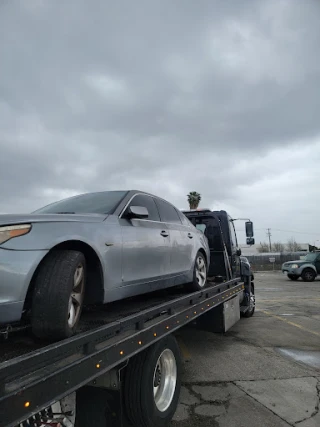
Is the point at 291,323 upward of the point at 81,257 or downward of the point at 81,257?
downward

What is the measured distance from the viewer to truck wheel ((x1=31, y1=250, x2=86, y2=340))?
2361 millimetres

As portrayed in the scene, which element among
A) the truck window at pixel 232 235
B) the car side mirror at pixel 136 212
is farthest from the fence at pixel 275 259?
the car side mirror at pixel 136 212

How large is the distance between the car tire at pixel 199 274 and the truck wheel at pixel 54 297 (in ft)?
9.89

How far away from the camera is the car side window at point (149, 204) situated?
4.16 meters

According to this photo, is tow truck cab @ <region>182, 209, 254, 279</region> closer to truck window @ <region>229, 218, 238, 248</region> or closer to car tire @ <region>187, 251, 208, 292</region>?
truck window @ <region>229, 218, 238, 248</region>

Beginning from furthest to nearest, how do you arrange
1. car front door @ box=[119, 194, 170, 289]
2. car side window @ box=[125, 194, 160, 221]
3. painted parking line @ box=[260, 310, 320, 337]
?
1. painted parking line @ box=[260, 310, 320, 337]
2. car side window @ box=[125, 194, 160, 221]
3. car front door @ box=[119, 194, 170, 289]

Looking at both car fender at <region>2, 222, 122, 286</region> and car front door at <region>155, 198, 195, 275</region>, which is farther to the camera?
car front door at <region>155, 198, 195, 275</region>

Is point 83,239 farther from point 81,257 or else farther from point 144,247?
point 144,247

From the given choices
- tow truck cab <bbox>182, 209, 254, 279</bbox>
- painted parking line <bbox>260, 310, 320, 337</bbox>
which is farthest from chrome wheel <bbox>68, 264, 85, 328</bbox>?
painted parking line <bbox>260, 310, 320, 337</bbox>

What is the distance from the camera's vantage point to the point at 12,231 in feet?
7.48

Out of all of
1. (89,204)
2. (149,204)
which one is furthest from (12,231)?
(149,204)

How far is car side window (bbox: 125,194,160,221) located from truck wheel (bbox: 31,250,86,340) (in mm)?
1638

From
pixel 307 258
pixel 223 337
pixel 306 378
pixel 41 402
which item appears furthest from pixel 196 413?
pixel 307 258

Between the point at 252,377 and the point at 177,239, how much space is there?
2194 mm
